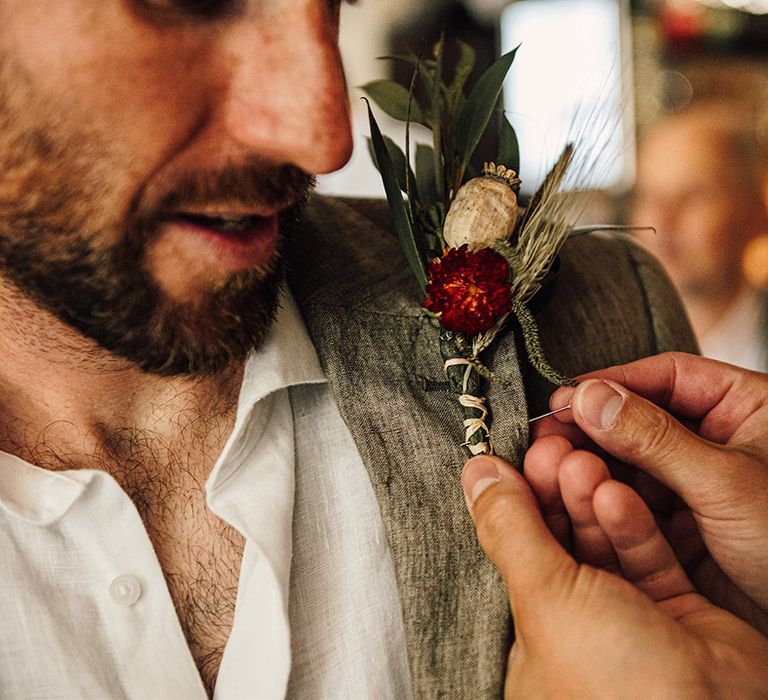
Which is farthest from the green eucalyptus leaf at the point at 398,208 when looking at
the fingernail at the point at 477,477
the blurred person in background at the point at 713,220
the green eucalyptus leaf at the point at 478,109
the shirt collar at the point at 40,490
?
the blurred person in background at the point at 713,220

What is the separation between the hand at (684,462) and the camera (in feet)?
2.80

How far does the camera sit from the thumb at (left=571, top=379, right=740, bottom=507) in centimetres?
85

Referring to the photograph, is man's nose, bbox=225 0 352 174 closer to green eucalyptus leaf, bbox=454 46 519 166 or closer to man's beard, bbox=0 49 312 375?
man's beard, bbox=0 49 312 375

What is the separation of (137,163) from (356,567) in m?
0.51

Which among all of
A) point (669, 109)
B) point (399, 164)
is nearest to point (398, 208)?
point (399, 164)

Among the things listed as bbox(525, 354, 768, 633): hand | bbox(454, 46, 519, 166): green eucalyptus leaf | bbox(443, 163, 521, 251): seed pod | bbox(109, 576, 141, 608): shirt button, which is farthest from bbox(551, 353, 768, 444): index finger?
bbox(109, 576, 141, 608): shirt button

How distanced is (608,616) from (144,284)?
0.59 meters

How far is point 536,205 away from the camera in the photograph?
100 cm

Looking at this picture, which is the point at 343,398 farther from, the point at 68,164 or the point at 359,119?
the point at 359,119

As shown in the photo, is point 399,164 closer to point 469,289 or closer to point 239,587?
point 469,289

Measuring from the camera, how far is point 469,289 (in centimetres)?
91

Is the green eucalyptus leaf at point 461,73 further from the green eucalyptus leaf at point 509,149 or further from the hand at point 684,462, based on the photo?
the hand at point 684,462

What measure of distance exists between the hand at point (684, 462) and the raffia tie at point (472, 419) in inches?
2.4

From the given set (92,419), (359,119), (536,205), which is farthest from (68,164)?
(359,119)
